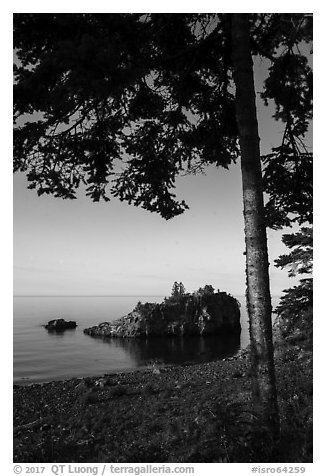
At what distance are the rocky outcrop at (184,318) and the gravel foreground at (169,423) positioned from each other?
63969 millimetres

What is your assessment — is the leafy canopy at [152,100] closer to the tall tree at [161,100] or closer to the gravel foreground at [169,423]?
the tall tree at [161,100]

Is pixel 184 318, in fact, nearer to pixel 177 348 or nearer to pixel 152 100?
pixel 177 348

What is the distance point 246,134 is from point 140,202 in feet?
14.3

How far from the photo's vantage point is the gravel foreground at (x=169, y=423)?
5.11 m

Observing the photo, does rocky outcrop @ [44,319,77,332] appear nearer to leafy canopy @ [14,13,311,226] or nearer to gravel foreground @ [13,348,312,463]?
gravel foreground @ [13,348,312,463]

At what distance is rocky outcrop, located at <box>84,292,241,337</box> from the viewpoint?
7369cm

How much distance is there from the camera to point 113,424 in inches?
293

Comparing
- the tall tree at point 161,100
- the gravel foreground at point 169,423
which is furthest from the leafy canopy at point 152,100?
the gravel foreground at point 169,423

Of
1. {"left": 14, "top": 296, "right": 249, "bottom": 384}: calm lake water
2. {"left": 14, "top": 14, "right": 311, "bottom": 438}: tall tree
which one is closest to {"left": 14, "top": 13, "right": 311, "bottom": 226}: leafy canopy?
{"left": 14, "top": 14, "right": 311, "bottom": 438}: tall tree

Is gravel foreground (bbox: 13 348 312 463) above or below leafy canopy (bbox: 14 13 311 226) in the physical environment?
below

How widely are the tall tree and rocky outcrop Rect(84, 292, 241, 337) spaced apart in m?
67.3
